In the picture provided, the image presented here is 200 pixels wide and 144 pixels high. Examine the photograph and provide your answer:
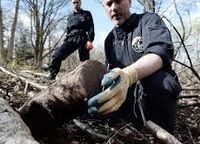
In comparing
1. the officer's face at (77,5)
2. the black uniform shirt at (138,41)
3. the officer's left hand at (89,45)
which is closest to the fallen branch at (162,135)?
the black uniform shirt at (138,41)

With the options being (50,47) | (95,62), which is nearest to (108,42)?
(95,62)

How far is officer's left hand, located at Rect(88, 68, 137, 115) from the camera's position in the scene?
69.7 inches

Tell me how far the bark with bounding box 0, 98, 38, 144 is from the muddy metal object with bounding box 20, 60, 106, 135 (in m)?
0.38

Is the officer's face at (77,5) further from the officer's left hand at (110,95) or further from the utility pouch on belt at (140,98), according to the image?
the officer's left hand at (110,95)

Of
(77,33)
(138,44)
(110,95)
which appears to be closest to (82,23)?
(77,33)

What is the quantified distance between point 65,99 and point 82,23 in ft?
15.4

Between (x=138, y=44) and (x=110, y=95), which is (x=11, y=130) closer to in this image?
(x=110, y=95)

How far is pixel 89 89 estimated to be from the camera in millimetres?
2004

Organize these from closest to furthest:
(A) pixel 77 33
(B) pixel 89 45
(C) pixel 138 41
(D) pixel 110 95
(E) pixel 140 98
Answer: (D) pixel 110 95 < (E) pixel 140 98 < (C) pixel 138 41 < (B) pixel 89 45 < (A) pixel 77 33

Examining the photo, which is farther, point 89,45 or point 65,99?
point 89,45

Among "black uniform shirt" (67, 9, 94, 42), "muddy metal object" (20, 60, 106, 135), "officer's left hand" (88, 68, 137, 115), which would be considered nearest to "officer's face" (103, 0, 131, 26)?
"muddy metal object" (20, 60, 106, 135)

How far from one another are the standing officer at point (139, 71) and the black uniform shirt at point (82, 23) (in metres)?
3.77

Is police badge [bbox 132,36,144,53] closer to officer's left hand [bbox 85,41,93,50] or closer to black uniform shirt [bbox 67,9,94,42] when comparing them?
officer's left hand [bbox 85,41,93,50]

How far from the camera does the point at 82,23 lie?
666 centimetres
